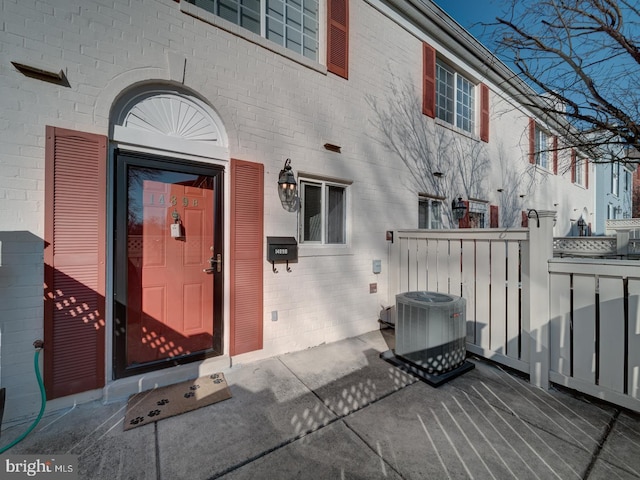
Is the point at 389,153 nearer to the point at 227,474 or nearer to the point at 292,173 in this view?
the point at 292,173

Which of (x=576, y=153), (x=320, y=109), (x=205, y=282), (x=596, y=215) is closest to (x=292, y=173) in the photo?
(x=320, y=109)

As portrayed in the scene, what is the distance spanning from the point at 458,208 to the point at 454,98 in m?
2.59

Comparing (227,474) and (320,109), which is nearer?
(227,474)

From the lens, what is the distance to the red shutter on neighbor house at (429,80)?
526 centimetres

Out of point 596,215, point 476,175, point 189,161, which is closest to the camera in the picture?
point 189,161

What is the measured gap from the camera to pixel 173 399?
2.45m

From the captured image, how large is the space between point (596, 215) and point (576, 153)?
14.1 meters

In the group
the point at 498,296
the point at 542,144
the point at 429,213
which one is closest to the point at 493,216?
the point at 429,213

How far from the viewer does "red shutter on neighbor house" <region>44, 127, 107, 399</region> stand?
2.24 metres

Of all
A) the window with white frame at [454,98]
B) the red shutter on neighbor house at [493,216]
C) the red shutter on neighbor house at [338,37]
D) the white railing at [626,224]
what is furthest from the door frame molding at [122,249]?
the white railing at [626,224]

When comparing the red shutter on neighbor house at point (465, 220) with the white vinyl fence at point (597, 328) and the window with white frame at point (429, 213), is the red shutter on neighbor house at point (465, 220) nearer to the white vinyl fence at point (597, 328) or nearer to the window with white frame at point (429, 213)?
the window with white frame at point (429, 213)

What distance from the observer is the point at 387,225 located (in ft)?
15.1

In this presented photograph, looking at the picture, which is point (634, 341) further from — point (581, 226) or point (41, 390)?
point (581, 226)

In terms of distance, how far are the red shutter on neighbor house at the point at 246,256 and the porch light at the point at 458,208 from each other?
15.0 feet
